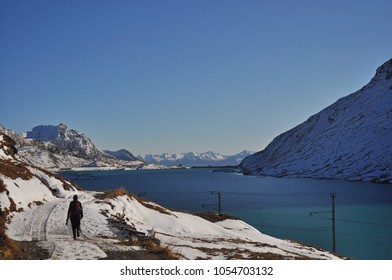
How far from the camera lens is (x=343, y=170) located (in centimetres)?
19825

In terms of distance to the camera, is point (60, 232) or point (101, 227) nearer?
point (60, 232)

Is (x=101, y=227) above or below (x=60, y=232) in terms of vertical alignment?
below

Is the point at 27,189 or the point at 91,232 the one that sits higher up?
the point at 27,189

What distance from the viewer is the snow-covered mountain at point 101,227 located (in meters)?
18.3

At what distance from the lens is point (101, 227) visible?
24.5 meters

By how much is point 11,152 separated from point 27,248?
112ft

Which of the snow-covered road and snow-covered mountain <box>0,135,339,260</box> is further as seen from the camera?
snow-covered mountain <box>0,135,339,260</box>

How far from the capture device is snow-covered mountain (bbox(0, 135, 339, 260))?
18.3m

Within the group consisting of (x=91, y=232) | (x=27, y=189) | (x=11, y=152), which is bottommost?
(x=91, y=232)

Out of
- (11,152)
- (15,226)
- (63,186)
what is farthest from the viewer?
(11,152)

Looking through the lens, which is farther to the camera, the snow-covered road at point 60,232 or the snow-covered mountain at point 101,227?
the snow-covered mountain at point 101,227

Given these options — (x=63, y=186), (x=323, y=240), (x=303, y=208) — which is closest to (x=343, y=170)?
(x=303, y=208)
